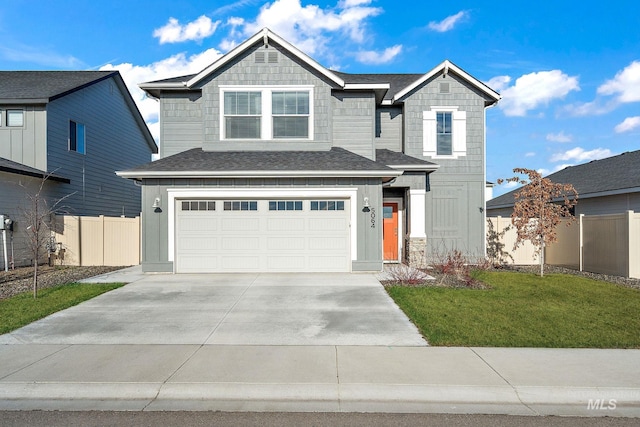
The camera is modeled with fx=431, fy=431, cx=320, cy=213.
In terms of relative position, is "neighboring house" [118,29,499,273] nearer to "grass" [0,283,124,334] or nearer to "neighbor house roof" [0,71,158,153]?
"grass" [0,283,124,334]

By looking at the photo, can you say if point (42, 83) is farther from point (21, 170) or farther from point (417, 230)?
point (417, 230)

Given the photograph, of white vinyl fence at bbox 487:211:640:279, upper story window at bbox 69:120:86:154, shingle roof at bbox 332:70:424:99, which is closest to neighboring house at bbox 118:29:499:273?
shingle roof at bbox 332:70:424:99

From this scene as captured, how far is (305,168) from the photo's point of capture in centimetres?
1333

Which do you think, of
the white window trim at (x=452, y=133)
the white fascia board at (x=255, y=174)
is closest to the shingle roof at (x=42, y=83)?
the white fascia board at (x=255, y=174)

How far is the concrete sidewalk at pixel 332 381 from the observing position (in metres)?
4.90

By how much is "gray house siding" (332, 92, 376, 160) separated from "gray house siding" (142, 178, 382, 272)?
8.55ft

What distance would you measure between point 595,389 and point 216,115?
13.5 meters

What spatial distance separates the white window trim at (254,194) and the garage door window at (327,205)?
0.77ft

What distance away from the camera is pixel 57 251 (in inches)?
656

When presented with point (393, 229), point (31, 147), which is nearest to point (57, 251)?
point (31, 147)

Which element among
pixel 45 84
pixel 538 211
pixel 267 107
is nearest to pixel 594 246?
pixel 538 211

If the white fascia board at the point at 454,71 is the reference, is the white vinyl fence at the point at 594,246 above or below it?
below
